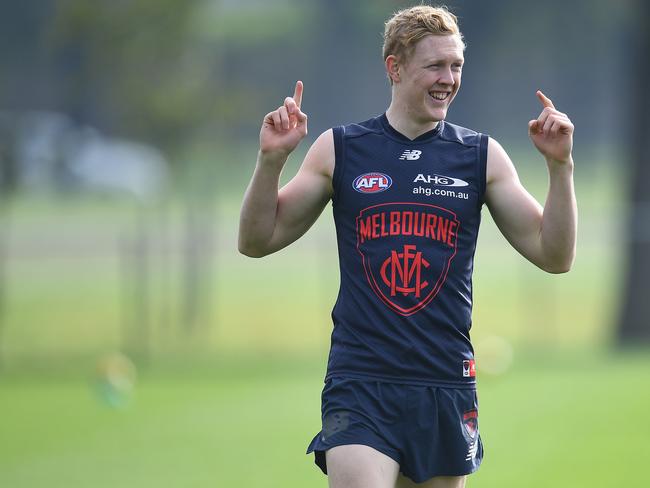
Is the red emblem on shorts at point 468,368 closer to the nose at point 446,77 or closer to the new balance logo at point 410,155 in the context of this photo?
the new balance logo at point 410,155

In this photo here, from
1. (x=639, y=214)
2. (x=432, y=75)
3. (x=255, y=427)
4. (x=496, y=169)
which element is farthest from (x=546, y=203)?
(x=639, y=214)

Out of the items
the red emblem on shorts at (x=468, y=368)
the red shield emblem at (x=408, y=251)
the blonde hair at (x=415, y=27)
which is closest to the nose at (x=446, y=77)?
the blonde hair at (x=415, y=27)

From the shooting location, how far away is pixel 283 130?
17.1ft

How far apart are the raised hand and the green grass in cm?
421

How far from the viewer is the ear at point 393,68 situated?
527 cm

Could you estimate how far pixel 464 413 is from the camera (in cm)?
510

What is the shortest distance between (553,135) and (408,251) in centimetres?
70

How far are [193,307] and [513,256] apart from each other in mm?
12967

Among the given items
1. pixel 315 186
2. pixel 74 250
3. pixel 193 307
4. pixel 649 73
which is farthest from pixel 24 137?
pixel 315 186

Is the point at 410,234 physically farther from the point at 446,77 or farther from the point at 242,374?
the point at 242,374

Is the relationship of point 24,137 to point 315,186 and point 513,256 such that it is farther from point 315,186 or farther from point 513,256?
point 315,186

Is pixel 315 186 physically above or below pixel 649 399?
above

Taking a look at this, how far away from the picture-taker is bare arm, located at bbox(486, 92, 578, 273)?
5.05 m

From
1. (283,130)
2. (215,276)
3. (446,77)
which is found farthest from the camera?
(215,276)
